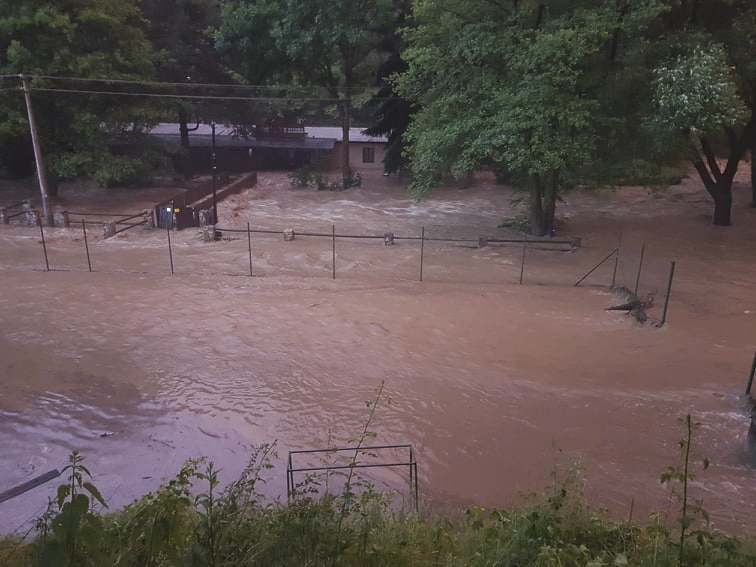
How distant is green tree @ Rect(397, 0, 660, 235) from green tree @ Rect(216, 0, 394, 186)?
26.6ft

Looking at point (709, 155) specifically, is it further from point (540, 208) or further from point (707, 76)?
point (707, 76)

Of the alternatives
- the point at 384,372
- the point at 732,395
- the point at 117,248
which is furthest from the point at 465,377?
the point at 117,248

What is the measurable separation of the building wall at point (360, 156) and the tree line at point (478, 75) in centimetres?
559

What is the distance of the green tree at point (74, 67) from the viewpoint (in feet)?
86.5

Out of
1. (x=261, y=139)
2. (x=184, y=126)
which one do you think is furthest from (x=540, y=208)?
(x=184, y=126)

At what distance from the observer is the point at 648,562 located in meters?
3.60

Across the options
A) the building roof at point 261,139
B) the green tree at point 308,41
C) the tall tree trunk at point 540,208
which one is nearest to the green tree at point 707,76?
the tall tree trunk at point 540,208

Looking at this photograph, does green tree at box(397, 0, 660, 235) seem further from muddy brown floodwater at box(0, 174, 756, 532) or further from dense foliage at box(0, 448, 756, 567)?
dense foliage at box(0, 448, 756, 567)

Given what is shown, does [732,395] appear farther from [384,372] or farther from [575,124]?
[575,124]

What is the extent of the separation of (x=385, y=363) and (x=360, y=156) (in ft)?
99.4

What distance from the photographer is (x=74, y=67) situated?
88.2 ft

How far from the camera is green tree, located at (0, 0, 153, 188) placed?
2636cm

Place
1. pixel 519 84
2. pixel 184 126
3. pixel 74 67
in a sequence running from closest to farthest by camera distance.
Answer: pixel 519 84 → pixel 74 67 → pixel 184 126

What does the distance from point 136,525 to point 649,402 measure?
402 inches
